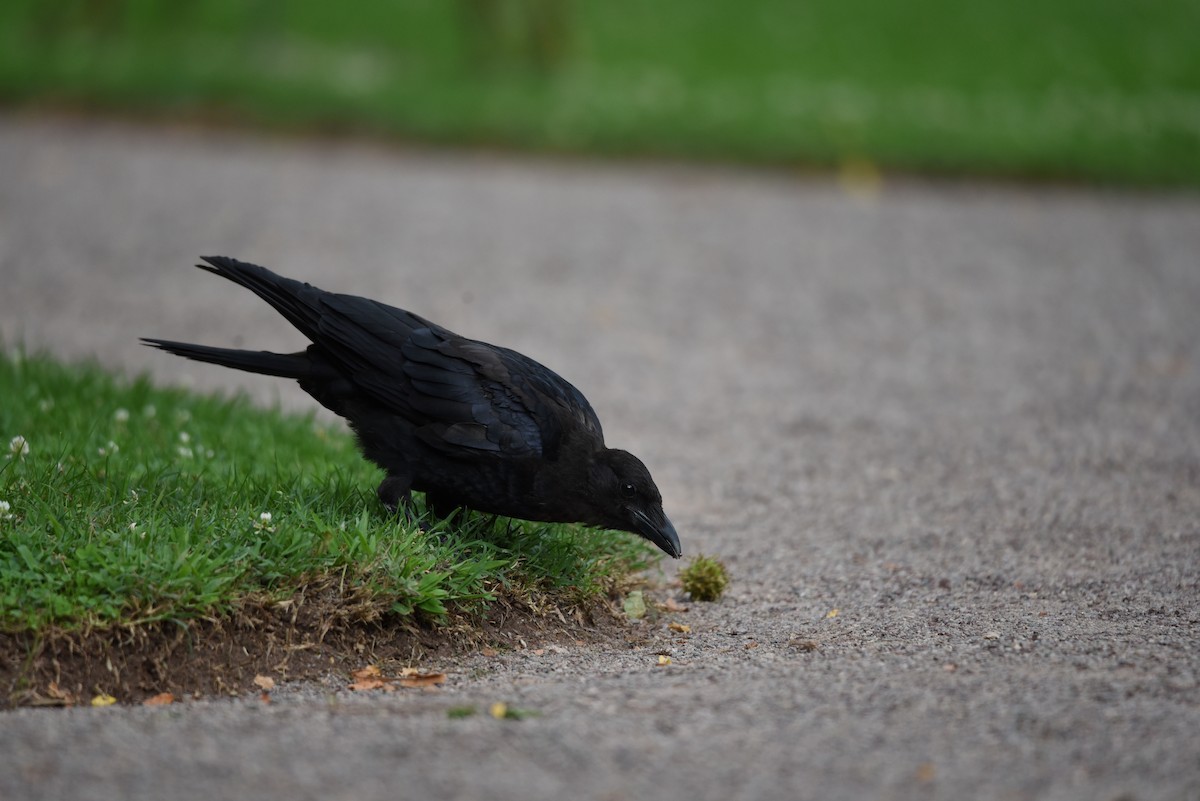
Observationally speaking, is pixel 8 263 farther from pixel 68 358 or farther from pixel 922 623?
pixel 922 623

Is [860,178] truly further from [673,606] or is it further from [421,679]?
[421,679]

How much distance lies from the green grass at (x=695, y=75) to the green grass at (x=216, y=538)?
26.6 feet

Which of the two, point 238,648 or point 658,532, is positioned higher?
point 658,532

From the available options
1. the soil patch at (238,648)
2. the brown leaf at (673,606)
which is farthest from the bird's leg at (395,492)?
the brown leaf at (673,606)

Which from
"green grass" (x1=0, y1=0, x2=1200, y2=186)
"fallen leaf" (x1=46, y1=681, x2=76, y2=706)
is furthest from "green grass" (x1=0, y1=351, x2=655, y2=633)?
"green grass" (x1=0, y1=0, x2=1200, y2=186)

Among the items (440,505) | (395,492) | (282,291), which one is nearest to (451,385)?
(395,492)

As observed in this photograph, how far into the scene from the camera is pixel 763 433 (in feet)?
22.9

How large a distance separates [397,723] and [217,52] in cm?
1361

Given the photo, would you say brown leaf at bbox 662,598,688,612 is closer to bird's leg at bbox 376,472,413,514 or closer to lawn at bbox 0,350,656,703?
lawn at bbox 0,350,656,703

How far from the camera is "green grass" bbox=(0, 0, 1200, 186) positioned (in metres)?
12.8

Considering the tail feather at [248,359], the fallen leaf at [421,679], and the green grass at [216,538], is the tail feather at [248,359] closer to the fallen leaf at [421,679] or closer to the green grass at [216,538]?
the green grass at [216,538]

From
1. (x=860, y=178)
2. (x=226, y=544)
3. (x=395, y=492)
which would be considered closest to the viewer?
(x=226, y=544)

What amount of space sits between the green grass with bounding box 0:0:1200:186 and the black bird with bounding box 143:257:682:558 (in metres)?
8.55

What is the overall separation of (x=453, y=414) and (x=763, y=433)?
9.96ft
